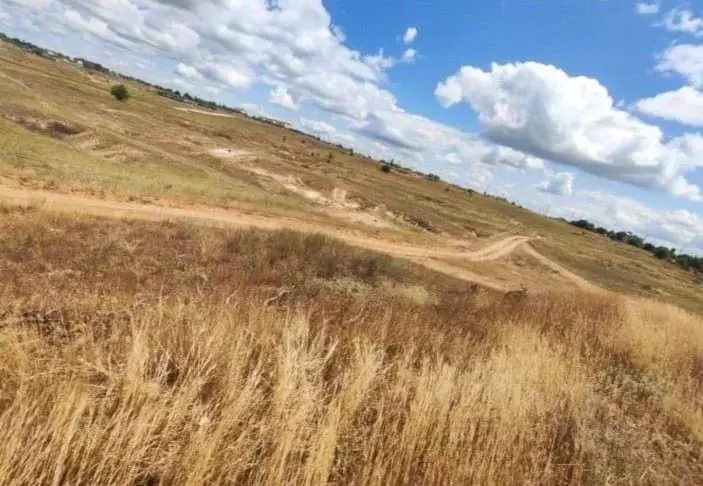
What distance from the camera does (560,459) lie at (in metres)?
4.76

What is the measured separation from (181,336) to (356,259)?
19.1 m

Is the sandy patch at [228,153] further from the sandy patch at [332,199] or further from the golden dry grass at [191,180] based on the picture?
the sandy patch at [332,199]

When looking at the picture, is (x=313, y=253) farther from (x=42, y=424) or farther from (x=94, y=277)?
(x=42, y=424)

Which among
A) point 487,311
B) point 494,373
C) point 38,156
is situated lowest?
point 38,156

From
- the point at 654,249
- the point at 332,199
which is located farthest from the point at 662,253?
the point at 332,199

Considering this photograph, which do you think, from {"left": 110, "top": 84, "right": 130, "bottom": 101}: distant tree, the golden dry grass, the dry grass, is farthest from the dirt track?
{"left": 110, "top": 84, "right": 130, "bottom": 101}: distant tree

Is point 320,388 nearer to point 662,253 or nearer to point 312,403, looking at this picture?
point 312,403

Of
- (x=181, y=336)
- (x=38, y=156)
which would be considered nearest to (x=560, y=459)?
(x=181, y=336)

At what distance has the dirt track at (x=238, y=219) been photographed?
71.8 feet

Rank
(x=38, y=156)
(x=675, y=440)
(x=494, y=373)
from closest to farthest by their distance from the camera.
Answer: (x=494, y=373) < (x=675, y=440) < (x=38, y=156)

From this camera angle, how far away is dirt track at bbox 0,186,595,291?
21.9 m

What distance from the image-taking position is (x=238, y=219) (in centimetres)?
2964

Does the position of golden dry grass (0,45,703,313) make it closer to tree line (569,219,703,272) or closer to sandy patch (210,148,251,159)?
sandy patch (210,148,251,159)

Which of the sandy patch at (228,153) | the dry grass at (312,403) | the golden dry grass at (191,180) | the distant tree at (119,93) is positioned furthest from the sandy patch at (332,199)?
the distant tree at (119,93)
